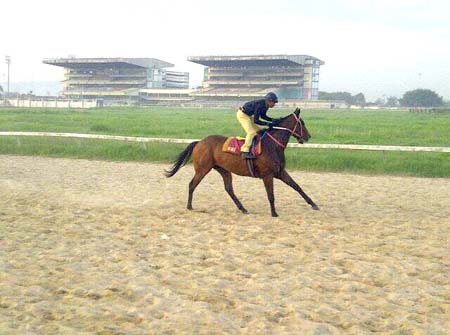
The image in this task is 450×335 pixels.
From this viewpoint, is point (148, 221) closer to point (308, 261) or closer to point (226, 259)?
point (226, 259)

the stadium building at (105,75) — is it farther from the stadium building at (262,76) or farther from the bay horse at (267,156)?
the bay horse at (267,156)

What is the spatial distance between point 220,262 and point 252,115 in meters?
3.41

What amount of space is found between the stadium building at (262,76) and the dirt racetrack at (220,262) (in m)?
89.0

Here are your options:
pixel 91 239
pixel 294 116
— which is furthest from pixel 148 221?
pixel 294 116

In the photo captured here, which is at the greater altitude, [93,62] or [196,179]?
[93,62]

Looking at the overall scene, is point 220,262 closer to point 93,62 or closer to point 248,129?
point 248,129

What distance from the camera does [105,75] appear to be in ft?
370

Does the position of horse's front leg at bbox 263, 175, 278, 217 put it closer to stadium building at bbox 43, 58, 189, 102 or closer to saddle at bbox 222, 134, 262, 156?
saddle at bbox 222, 134, 262, 156

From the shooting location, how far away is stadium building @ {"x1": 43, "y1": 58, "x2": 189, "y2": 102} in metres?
108

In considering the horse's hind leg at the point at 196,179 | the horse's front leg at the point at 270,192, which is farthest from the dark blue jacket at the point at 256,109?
the horse's hind leg at the point at 196,179

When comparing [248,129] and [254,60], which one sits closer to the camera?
[248,129]

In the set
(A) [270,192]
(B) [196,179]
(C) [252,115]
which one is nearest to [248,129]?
(C) [252,115]

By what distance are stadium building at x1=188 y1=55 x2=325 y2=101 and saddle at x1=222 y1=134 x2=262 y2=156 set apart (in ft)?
294

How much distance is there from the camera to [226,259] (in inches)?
252
